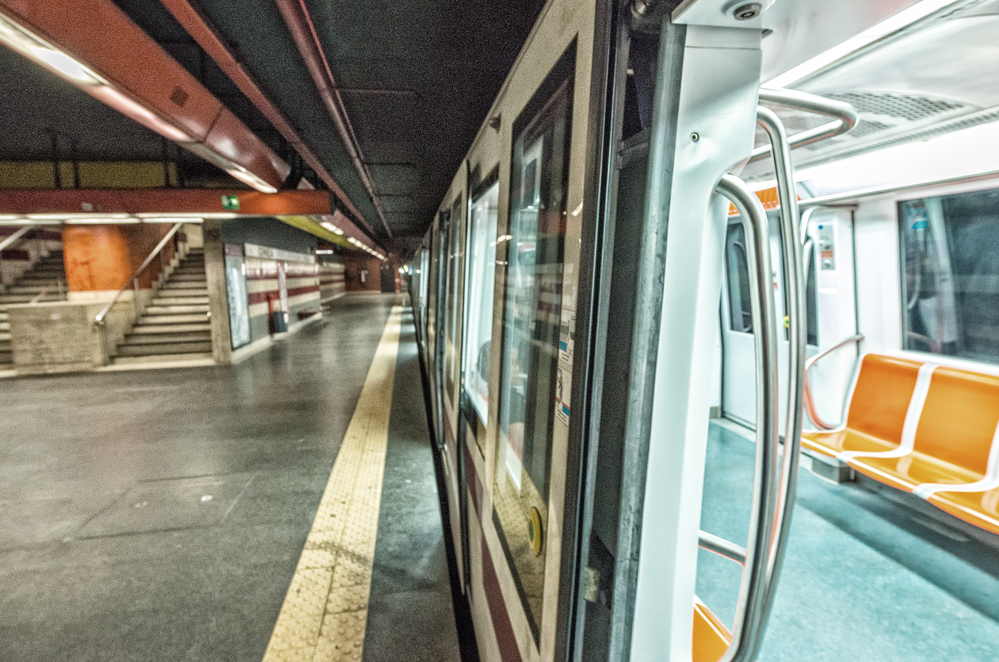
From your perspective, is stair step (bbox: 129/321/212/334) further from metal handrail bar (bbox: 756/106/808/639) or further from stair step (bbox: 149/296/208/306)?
metal handrail bar (bbox: 756/106/808/639)

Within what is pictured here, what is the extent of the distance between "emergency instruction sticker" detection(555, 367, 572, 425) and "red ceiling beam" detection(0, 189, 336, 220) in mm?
7023

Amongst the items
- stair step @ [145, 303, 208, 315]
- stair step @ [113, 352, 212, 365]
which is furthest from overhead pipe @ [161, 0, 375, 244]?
stair step @ [145, 303, 208, 315]

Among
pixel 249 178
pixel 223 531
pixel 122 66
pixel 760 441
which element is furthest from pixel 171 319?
pixel 760 441

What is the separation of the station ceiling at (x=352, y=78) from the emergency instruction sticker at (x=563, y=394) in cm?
232

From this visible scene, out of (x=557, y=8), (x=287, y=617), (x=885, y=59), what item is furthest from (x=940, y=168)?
(x=287, y=617)

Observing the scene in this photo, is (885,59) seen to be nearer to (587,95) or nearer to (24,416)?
(587,95)

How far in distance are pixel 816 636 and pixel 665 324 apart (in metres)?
2.24

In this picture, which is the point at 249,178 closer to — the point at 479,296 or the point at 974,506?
the point at 479,296

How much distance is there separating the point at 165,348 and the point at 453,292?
29.8ft

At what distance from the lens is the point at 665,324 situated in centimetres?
83

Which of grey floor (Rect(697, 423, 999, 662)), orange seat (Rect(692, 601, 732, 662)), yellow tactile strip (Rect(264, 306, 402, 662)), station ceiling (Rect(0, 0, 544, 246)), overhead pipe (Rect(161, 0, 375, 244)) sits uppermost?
station ceiling (Rect(0, 0, 544, 246))

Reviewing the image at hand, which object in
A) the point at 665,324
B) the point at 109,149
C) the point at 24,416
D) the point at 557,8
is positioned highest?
the point at 109,149

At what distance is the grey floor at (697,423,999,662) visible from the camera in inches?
85.4

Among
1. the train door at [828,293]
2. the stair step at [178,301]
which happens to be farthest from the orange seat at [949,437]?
the stair step at [178,301]
